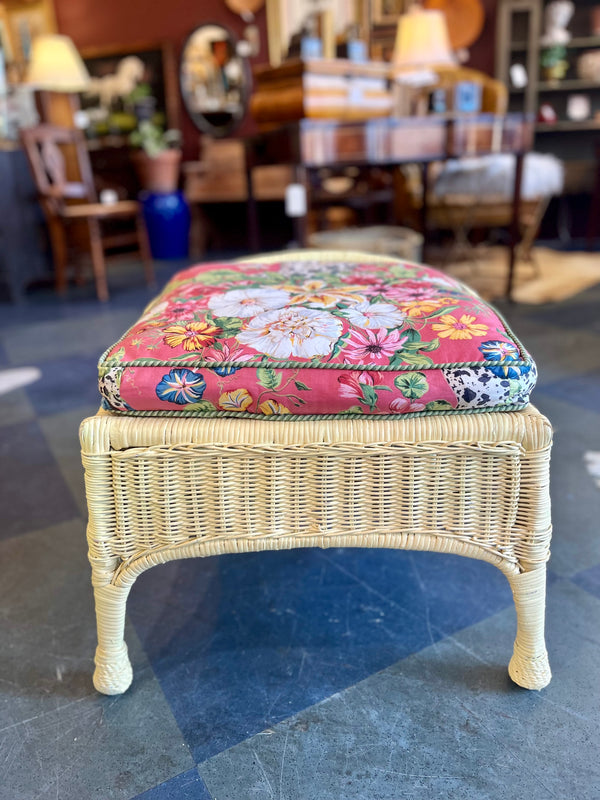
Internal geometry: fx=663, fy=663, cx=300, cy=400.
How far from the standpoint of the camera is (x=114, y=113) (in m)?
5.84

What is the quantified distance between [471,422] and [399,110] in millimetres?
4449

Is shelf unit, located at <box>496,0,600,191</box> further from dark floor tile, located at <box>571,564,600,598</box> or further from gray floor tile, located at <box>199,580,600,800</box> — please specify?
gray floor tile, located at <box>199,580,600,800</box>

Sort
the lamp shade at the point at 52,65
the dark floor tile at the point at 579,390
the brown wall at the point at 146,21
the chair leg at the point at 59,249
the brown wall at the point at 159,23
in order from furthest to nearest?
the brown wall at the point at 146,21 → the brown wall at the point at 159,23 → the lamp shade at the point at 52,65 → the chair leg at the point at 59,249 → the dark floor tile at the point at 579,390

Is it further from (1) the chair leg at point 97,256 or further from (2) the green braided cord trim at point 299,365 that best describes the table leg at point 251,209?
(2) the green braided cord trim at point 299,365

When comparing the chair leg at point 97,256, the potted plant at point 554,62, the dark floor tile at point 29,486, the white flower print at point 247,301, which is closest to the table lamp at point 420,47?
the chair leg at point 97,256

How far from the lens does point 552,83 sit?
512 centimetres

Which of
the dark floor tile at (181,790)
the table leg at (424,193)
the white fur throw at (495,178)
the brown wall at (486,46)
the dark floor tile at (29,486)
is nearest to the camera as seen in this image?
the dark floor tile at (181,790)

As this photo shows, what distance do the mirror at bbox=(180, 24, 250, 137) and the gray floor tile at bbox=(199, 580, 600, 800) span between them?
17.4ft

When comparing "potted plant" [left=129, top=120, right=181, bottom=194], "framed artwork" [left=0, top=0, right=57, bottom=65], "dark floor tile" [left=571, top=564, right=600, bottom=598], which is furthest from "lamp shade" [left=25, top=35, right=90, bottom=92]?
"dark floor tile" [left=571, top=564, right=600, bottom=598]

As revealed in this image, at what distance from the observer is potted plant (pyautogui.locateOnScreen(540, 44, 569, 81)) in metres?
5.07

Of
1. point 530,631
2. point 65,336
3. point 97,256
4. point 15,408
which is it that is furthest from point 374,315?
point 97,256

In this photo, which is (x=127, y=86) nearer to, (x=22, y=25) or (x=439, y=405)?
(x=22, y=25)

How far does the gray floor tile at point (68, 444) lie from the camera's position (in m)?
1.58

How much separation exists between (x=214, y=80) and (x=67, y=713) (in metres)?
5.48
